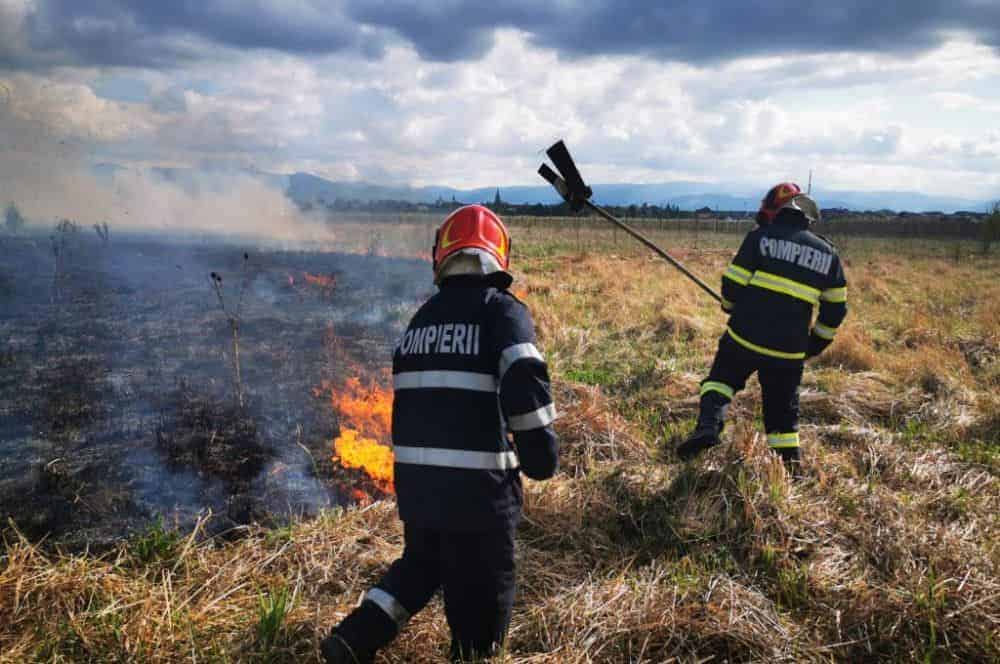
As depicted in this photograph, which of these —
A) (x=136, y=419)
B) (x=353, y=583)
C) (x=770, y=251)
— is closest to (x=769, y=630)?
(x=353, y=583)

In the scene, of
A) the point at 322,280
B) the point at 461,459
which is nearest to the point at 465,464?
the point at 461,459

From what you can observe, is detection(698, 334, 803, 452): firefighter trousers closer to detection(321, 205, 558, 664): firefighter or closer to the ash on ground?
detection(321, 205, 558, 664): firefighter

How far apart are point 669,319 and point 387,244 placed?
56.6 ft

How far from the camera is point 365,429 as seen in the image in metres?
6.15

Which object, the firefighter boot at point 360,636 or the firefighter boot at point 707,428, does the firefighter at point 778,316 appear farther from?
the firefighter boot at point 360,636

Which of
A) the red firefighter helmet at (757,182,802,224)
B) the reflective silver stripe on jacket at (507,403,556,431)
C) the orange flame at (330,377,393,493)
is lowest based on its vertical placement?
the orange flame at (330,377,393,493)

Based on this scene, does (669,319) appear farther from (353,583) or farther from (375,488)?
(353,583)

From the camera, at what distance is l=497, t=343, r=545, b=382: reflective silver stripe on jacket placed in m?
2.30

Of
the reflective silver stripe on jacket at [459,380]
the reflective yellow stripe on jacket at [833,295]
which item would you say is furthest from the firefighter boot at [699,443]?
the reflective silver stripe on jacket at [459,380]

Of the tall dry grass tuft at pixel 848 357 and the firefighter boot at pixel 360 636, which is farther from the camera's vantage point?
the tall dry grass tuft at pixel 848 357

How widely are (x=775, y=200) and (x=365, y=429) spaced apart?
4314mm

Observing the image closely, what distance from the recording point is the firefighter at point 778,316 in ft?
14.5

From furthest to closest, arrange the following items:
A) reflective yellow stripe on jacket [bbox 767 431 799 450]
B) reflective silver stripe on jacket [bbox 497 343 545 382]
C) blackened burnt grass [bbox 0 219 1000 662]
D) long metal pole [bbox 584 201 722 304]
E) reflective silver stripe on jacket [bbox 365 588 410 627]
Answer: long metal pole [bbox 584 201 722 304], reflective yellow stripe on jacket [bbox 767 431 799 450], blackened burnt grass [bbox 0 219 1000 662], reflective silver stripe on jacket [bbox 365 588 410 627], reflective silver stripe on jacket [bbox 497 343 545 382]

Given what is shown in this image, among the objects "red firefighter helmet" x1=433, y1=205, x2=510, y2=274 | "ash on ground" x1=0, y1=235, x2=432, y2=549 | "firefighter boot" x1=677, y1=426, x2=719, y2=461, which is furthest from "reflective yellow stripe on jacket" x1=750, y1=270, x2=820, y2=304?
"ash on ground" x1=0, y1=235, x2=432, y2=549
